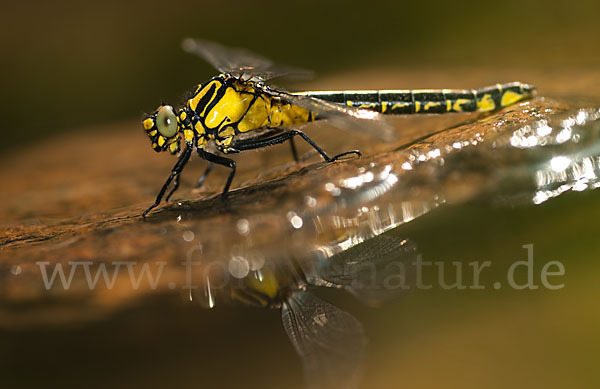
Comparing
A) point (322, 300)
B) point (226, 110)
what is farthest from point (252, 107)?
point (322, 300)

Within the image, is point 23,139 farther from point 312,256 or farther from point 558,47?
point 558,47

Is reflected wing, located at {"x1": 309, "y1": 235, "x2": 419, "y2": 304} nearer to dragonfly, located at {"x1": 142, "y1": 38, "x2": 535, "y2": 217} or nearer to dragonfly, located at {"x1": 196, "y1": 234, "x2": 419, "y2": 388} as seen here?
dragonfly, located at {"x1": 196, "y1": 234, "x2": 419, "y2": 388}

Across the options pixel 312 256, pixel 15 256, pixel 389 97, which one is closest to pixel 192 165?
pixel 389 97

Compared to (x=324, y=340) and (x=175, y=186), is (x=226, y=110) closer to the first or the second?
(x=175, y=186)

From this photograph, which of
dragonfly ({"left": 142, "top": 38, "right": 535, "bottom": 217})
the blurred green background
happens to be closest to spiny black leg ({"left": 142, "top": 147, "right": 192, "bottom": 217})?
dragonfly ({"left": 142, "top": 38, "right": 535, "bottom": 217})

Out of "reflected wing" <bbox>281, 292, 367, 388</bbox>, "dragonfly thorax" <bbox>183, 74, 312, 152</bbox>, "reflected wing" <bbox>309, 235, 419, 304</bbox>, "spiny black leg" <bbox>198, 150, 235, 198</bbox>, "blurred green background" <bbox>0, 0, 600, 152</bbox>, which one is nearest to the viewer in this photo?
"reflected wing" <bbox>281, 292, 367, 388</bbox>
